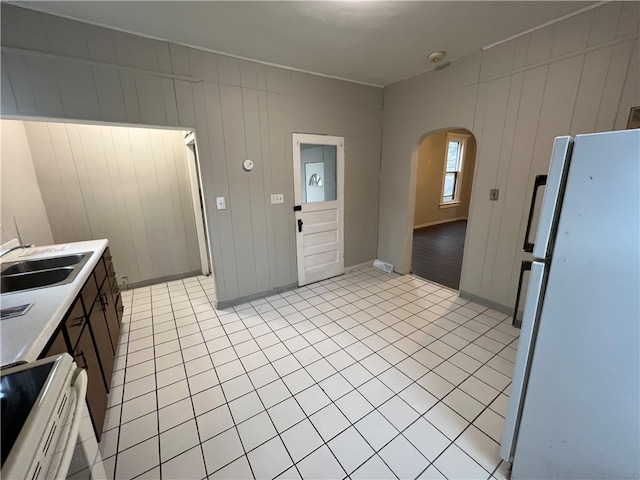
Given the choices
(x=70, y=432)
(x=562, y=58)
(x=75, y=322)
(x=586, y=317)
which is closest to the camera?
(x=70, y=432)

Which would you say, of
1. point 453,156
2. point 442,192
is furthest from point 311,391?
point 453,156

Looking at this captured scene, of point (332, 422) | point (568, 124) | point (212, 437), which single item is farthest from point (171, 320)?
point (568, 124)

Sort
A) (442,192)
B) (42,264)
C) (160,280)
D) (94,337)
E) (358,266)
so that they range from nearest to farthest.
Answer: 1. (94,337)
2. (42,264)
3. (160,280)
4. (358,266)
5. (442,192)

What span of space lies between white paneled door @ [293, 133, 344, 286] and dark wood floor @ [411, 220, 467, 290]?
1.44m

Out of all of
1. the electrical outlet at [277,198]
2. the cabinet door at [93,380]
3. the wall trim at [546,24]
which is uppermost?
the wall trim at [546,24]

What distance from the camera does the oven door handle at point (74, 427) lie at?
63cm

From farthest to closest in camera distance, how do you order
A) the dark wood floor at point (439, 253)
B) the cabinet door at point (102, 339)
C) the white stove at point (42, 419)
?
the dark wood floor at point (439, 253) < the cabinet door at point (102, 339) < the white stove at point (42, 419)

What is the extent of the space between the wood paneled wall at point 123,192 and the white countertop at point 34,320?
6.07ft

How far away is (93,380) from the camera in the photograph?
1.47 metres

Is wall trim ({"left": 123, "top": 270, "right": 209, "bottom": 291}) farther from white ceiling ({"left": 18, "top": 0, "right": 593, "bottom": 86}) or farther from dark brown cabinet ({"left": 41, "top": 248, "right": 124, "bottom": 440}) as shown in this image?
white ceiling ({"left": 18, "top": 0, "right": 593, "bottom": 86})

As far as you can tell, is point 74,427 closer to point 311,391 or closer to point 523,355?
point 311,391

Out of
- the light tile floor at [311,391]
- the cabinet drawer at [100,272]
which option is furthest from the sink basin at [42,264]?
the light tile floor at [311,391]

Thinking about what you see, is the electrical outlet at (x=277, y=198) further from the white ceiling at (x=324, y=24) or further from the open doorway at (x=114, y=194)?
the white ceiling at (x=324, y=24)

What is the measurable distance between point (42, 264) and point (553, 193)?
3250 mm
